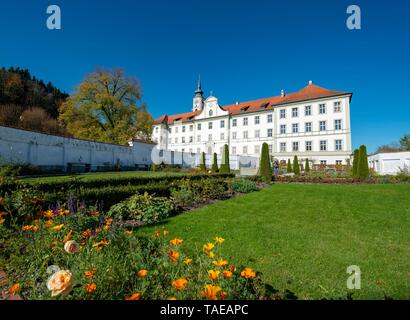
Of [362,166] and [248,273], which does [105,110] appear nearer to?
[362,166]

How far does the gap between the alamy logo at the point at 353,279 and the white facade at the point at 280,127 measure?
3223 cm

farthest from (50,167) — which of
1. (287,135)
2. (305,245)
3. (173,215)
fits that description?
(287,135)

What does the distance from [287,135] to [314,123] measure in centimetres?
448

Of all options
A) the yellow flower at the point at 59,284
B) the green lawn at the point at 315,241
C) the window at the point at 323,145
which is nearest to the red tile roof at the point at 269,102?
the window at the point at 323,145

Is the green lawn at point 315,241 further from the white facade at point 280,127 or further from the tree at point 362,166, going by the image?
the white facade at point 280,127

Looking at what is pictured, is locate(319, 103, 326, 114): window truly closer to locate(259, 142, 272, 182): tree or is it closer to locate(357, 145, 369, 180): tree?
locate(357, 145, 369, 180): tree

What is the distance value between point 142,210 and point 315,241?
13.6 feet

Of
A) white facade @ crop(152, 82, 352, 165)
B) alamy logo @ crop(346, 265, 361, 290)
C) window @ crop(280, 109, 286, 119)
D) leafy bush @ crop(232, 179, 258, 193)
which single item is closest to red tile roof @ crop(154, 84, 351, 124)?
white facade @ crop(152, 82, 352, 165)

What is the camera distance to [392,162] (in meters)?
22.7

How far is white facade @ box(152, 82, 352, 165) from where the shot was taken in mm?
32281

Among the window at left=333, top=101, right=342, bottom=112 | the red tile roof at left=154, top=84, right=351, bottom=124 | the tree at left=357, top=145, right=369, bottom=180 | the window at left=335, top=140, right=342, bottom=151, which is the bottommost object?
the tree at left=357, top=145, right=369, bottom=180

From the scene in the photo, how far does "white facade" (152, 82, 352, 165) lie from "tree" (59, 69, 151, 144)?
17713mm

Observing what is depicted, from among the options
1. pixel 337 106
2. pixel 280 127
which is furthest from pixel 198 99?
pixel 337 106

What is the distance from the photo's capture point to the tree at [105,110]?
90.9ft
